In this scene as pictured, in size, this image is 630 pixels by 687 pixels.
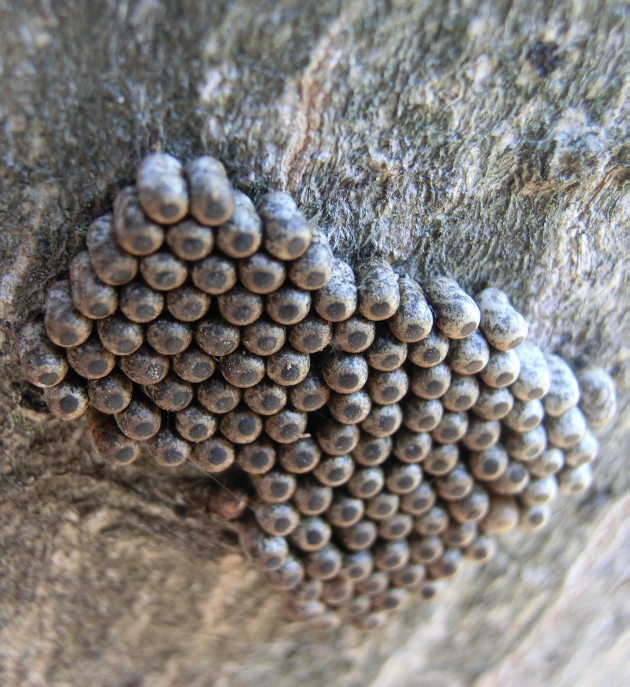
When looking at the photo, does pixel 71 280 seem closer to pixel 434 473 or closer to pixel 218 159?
pixel 218 159

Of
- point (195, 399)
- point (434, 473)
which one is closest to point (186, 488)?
point (195, 399)

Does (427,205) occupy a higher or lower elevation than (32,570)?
higher

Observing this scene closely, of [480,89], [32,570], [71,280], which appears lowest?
[32,570]
